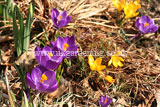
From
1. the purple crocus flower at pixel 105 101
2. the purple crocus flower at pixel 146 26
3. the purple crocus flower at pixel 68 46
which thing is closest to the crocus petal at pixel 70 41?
the purple crocus flower at pixel 68 46

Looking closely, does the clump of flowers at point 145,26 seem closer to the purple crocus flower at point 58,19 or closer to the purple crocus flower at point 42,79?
the purple crocus flower at point 58,19

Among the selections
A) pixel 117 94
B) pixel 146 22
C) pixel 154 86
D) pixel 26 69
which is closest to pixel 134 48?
pixel 146 22

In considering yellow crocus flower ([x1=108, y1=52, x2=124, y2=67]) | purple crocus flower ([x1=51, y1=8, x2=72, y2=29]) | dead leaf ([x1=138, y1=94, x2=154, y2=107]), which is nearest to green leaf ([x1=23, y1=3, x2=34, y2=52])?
purple crocus flower ([x1=51, y1=8, x2=72, y2=29])

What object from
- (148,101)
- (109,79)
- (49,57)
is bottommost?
(148,101)

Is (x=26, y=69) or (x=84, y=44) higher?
(x=84, y=44)

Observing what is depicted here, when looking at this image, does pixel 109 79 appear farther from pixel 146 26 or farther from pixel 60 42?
pixel 146 26

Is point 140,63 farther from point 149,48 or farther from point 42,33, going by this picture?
point 42,33

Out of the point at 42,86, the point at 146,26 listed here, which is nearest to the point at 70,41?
the point at 42,86
